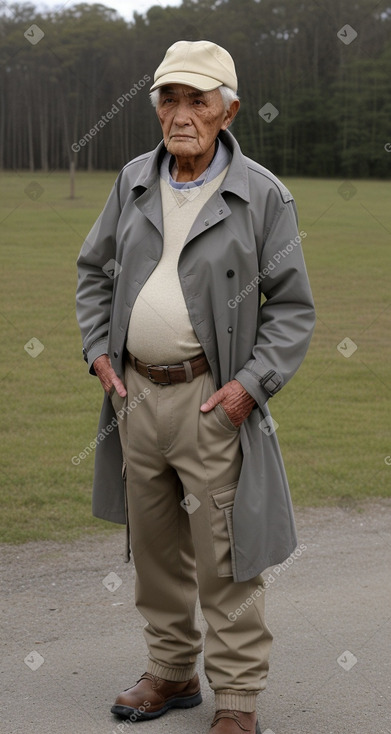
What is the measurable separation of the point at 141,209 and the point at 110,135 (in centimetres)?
1327

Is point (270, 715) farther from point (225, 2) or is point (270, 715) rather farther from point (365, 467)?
point (225, 2)

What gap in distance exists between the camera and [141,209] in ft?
10.7

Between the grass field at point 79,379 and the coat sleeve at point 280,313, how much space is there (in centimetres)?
246

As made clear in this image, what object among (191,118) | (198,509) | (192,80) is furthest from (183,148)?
(198,509)

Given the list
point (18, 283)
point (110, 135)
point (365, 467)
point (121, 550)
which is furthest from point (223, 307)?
point (110, 135)

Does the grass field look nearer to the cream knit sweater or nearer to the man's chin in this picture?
the cream knit sweater

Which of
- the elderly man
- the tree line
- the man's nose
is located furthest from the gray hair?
the tree line

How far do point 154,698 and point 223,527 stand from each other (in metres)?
0.72

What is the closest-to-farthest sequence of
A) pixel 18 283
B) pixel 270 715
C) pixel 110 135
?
pixel 270 715 → pixel 18 283 → pixel 110 135

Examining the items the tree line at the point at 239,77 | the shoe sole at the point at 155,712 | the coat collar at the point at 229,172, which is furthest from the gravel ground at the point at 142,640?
the tree line at the point at 239,77

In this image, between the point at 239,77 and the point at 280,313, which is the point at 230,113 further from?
the point at 239,77

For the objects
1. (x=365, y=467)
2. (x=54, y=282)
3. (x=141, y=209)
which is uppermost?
(x=141, y=209)

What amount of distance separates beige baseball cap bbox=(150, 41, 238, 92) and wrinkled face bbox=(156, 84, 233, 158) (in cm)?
4

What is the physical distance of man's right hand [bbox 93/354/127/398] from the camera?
3.39 meters
